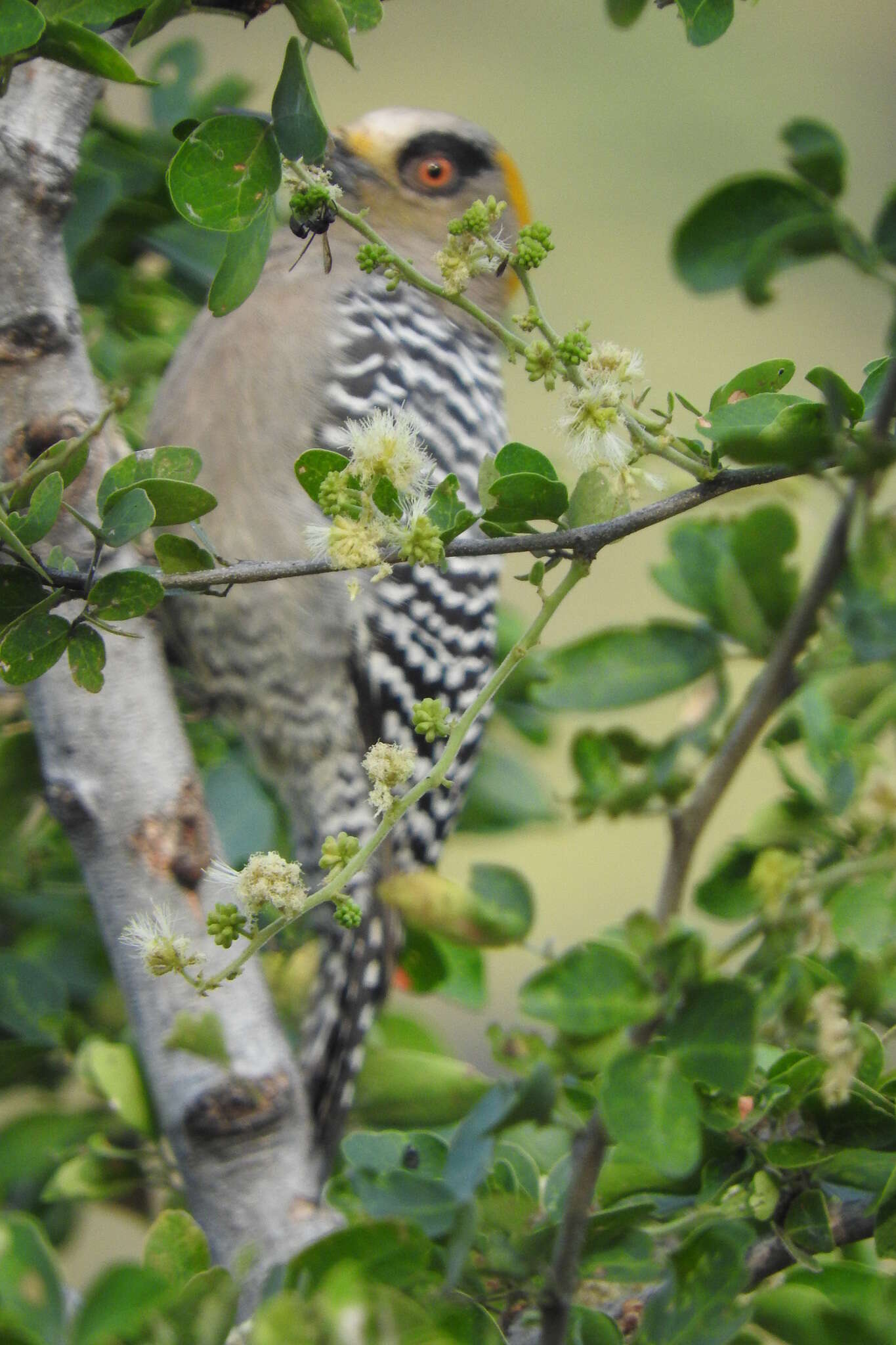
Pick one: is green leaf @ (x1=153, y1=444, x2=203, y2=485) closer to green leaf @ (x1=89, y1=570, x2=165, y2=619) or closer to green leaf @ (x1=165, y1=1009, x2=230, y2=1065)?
green leaf @ (x1=89, y1=570, x2=165, y2=619)

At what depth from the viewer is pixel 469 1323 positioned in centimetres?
79

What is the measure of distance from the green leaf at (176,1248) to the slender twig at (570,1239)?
250 mm

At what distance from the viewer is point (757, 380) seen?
33.7 inches

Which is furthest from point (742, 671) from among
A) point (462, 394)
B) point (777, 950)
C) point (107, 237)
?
point (777, 950)

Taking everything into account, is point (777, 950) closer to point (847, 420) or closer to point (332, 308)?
point (847, 420)

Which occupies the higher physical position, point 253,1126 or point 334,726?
point 334,726

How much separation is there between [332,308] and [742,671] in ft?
11.6

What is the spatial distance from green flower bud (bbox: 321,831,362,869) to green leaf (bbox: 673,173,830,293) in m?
0.45

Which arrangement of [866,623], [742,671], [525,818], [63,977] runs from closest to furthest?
[866,623] < [63,977] < [525,818] < [742,671]

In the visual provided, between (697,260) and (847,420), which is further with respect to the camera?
(697,260)

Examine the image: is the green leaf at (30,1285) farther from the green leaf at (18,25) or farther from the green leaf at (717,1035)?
the green leaf at (18,25)

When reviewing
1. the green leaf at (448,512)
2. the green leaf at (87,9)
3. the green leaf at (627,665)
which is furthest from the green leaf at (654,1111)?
the green leaf at (87,9)

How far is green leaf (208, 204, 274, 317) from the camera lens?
893 mm

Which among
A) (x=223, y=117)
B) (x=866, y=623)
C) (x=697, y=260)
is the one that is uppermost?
(x=223, y=117)
